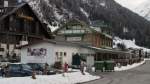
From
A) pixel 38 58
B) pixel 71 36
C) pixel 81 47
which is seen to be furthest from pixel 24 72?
pixel 71 36

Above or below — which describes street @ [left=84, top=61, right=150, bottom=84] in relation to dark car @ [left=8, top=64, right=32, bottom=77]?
below

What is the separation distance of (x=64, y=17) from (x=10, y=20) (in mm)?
116444

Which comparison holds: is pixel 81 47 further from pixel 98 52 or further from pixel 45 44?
pixel 45 44

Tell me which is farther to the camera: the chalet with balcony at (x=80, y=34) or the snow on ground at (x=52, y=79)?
the chalet with balcony at (x=80, y=34)

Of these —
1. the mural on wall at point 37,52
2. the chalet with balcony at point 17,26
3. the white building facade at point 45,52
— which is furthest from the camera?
the chalet with balcony at point 17,26

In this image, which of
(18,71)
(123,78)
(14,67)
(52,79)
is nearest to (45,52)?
(123,78)

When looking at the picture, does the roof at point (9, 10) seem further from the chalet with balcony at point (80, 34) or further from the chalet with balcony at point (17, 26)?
the chalet with balcony at point (80, 34)

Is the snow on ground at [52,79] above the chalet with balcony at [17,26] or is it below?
below

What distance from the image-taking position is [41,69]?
36062 millimetres

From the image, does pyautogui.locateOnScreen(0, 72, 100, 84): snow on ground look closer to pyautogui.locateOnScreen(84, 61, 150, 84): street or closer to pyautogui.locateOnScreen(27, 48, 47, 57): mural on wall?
pyautogui.locateOnScreen(84, 61, 150, 84): street

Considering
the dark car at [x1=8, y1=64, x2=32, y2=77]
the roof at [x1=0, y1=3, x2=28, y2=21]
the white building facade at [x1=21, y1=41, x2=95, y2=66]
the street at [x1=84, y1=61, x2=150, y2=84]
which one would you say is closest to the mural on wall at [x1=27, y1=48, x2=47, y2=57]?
the white building facade at [x1=21, y1=41, x2=95, y2=66]

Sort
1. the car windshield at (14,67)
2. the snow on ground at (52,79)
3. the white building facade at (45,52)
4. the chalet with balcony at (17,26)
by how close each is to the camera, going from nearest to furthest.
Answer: the snow on ground at (52,79)
the car windshield at (14,67)
the white building facade at (45,52)
the chalet with balcony at (17,26)

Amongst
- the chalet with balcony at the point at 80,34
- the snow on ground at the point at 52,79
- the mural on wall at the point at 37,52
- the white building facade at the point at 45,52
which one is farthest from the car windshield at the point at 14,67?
the chalet with balcony at the point at 80,34

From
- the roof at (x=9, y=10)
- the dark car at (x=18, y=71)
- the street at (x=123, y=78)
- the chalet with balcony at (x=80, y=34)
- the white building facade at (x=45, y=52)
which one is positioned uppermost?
the roof at (x=9, y=10)
